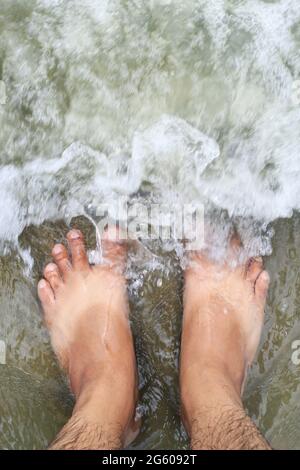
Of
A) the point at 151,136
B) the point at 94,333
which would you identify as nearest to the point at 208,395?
the point at 94,333

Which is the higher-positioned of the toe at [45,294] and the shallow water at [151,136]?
the shallow water at [151,136]

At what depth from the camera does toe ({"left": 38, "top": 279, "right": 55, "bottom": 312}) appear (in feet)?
6.49

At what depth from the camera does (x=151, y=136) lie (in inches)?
78.6

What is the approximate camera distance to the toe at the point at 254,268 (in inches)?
79.0

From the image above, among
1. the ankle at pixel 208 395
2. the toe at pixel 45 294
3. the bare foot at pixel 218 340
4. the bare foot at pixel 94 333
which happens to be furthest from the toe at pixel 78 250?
the ankle at pixel 208 395

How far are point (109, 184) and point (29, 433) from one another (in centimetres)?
90

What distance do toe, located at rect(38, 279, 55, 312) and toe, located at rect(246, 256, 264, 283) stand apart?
2.38ft

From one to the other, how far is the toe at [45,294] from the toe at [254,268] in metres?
0.72

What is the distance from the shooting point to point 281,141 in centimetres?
199

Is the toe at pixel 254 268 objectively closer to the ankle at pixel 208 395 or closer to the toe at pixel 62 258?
the ankle at pixel 208 395

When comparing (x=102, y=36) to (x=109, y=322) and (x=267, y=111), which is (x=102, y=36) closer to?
(x=267, y=111)

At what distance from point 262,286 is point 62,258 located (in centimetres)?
74

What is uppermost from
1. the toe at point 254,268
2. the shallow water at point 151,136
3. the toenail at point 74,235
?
the shallow water at point 151,136

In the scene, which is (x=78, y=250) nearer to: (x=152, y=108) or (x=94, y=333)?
(x=94, y=333)
